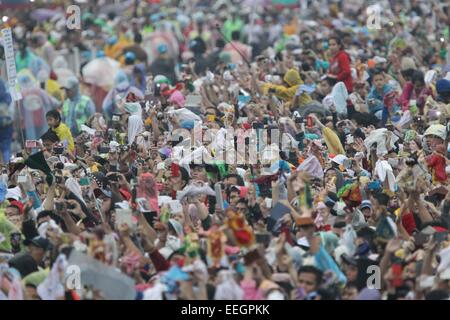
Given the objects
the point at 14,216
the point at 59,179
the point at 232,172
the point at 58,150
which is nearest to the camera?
the point at 14,216

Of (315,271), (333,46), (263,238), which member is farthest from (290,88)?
(315,271)

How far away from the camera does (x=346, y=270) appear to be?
15719 mm

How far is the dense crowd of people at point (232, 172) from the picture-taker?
50.3ft

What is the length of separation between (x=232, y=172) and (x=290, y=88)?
18.5 feet

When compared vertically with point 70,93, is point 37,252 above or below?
below

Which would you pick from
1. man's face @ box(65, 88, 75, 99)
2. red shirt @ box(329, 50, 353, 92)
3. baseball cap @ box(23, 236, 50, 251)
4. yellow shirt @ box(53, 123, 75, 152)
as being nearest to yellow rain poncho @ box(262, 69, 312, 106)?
red shirt @ box(329, 50, 353, 92)

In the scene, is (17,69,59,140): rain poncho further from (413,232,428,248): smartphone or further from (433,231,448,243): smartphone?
(433,231,448,243): smartphone

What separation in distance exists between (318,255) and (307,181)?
3.04 feet

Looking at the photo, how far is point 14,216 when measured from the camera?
59.9ft

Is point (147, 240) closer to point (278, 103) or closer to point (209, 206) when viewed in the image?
point (209, 206)

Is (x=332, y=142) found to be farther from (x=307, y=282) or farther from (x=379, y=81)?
(x=307, y=282)

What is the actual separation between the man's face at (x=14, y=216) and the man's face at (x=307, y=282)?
3.67 metres

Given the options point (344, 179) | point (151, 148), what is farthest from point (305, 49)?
point (344, 179)

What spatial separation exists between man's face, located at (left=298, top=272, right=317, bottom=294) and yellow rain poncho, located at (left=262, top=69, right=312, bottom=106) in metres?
9.54
